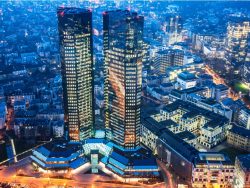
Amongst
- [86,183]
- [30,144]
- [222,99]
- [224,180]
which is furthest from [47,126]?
[222,99]

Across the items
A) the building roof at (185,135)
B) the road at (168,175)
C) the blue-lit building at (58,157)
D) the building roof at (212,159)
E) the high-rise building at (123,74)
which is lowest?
the road at (168,175)

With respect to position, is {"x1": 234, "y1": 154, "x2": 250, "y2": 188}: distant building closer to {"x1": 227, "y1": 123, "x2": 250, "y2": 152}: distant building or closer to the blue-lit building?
{"x1": 227, "y1": 123, "x2": 250, "y2": 152}: distant building

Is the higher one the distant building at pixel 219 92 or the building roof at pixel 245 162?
the building roof at pixel 245 162

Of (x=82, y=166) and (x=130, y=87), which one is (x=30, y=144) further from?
(x=130, y=87)

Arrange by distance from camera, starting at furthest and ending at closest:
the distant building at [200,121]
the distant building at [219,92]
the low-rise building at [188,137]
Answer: the distant building at [219,92]
the distant building at [200,121]
the low-rise building at [188,137]

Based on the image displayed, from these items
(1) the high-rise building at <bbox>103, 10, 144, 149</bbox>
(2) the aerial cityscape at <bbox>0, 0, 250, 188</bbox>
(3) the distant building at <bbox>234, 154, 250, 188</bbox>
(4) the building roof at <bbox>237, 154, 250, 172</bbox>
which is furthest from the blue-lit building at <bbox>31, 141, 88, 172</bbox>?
(4) the building roof at <bbox>237, 154, 250, 172</bbox>

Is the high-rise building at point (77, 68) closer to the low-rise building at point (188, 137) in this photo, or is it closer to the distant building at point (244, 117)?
the low-rise building at point (188, 137)

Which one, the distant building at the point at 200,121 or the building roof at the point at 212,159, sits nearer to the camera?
the building roof at the point at 212,159

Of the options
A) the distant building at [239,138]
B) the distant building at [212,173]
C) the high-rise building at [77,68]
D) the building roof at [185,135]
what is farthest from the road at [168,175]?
the high-rise building at [77,68]

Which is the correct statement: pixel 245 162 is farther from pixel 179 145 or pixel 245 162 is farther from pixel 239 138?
pixel 239 138
